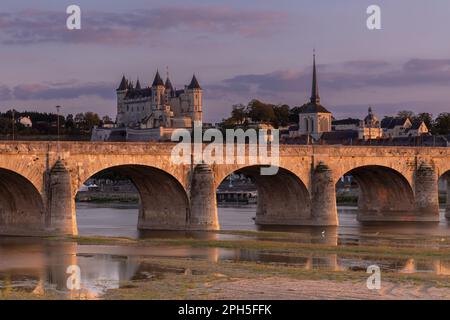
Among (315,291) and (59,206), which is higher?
(59,206)

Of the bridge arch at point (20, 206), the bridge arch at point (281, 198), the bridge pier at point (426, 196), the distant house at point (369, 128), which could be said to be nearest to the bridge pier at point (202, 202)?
the bridge arch at point (281, 198)

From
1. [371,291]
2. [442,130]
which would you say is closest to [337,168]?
[371,291]

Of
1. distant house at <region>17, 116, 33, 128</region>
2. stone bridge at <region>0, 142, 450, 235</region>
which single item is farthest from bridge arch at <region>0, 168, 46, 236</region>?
distant house at <region>17, 116, 33, 128</region>

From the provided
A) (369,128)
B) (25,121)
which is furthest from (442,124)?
(25,121)

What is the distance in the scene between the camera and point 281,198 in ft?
234

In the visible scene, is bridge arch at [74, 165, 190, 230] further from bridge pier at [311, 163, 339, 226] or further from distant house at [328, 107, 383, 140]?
distant house at [328, 107, 383, 140]

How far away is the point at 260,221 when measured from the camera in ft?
237

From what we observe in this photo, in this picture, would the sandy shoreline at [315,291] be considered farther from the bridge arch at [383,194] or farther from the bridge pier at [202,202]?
the bridge arch at [383,194]

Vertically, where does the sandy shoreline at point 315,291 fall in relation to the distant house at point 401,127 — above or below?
below

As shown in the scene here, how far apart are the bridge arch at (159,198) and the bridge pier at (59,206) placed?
6713 mm

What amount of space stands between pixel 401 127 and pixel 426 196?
11335 centimetres

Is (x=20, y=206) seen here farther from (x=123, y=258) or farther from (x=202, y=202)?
(x=123, y=258)

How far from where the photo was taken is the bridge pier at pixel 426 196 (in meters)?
76.4
